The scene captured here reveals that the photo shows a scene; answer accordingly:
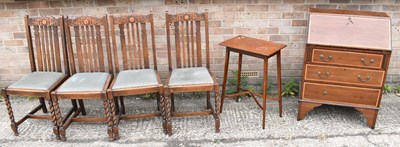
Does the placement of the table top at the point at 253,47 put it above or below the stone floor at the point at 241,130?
above

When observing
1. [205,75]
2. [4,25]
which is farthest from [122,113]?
[4,25]

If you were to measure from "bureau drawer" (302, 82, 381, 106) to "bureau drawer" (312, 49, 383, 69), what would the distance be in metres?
0.24

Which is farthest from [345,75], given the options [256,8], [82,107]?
[82,107]

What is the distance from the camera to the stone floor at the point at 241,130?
329 centimetres

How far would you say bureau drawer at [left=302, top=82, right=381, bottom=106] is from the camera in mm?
3348

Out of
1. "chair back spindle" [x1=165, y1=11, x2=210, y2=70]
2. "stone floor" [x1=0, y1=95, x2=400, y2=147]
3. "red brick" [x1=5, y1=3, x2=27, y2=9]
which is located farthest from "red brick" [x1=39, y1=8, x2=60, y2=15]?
"chair back spindle" [x1=165, y1=11, x2=210, y2=70]

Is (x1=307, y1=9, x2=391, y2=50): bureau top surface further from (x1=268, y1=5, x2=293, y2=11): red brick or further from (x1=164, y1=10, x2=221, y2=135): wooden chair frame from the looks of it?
(x1=164, y1=10, x2=221, y2=135): wooden chair frame

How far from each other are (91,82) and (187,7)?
4.36ft

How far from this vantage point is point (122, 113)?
3.82 m

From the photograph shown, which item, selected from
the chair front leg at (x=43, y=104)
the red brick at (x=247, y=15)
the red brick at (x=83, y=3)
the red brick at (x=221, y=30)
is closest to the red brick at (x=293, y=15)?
the red brick at (x=247, y=15)

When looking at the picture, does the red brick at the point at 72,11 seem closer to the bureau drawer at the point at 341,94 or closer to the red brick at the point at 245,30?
the red brick at the point at 245,30

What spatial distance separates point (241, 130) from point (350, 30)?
4.50 feet

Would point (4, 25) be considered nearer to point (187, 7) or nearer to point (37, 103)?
point (37, 103)

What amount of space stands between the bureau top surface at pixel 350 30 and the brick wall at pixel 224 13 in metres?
0.51
